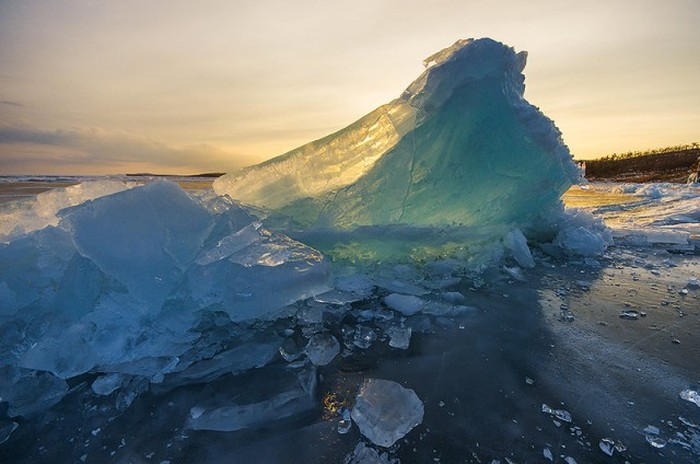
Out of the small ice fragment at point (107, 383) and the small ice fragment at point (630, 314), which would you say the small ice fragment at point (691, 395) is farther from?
the small ice fragment at point (107, 383)

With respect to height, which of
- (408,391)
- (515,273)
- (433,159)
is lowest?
(515,273)

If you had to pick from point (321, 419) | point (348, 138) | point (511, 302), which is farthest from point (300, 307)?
point (348, 138)

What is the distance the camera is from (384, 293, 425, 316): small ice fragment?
275 cm

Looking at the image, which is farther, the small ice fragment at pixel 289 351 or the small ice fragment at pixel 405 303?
the small ice fragment at pixel 405 303

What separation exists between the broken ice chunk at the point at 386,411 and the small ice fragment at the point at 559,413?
1.95 ft

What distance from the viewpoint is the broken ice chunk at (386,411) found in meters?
1.50

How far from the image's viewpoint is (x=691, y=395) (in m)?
1.71


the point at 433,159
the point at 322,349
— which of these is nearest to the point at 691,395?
the point at 322,349

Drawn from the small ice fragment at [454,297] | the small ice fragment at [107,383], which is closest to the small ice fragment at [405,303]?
the small ice fragment at [454,297]

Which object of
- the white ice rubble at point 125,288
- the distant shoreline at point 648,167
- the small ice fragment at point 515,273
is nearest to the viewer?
the white ice rubble at point 125,288

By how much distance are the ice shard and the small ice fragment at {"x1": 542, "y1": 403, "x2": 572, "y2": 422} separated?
231 centimetres

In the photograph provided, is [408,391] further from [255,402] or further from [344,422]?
[255,402]

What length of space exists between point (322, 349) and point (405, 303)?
918 millimetres

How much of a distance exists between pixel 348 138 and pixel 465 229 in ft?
6.00
